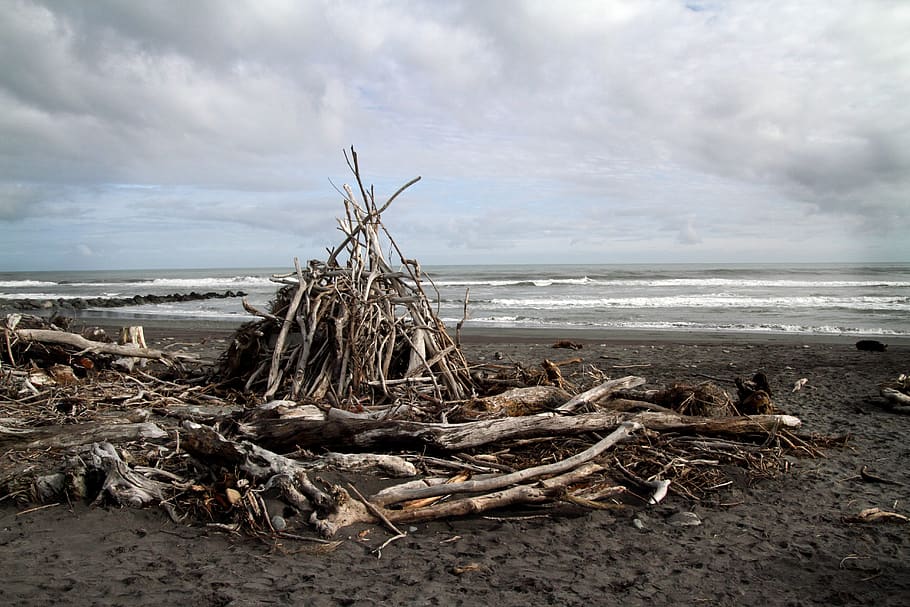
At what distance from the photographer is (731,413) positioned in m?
5.21

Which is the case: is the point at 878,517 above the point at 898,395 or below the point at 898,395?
below

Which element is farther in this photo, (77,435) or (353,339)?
(353,339)

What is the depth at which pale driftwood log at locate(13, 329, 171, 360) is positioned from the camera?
665 cm

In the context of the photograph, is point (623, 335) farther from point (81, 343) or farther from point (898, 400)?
point (81, 343)

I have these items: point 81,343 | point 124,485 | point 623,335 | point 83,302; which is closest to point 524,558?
point 124,485

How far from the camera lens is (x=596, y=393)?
5102 millimetres

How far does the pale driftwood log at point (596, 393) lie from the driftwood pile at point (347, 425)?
2 centimetres

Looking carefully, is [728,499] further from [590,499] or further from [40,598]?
[40,598]

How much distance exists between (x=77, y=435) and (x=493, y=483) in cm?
319

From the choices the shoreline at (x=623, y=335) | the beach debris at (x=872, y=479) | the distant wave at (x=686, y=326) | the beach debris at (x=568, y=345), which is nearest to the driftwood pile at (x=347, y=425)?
the beach debris at (x=872, y=479)

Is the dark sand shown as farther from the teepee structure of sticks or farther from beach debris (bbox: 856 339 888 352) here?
beach debris (bbox: 856 339 888 352)

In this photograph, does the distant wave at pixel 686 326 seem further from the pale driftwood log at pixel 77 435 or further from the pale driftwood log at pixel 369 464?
the pale driftwood log at pixel 369 464

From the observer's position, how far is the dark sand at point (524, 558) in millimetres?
2744

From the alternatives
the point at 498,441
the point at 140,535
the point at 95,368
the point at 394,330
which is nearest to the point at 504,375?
the point at 394,330
